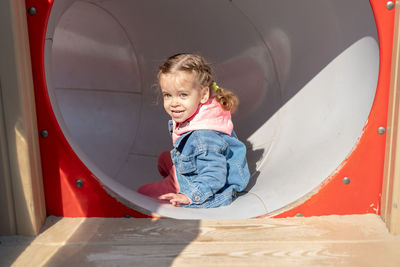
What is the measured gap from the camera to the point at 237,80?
8.71ft

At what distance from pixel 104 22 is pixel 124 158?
3.04ft

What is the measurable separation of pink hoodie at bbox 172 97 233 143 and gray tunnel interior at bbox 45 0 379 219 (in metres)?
0.31

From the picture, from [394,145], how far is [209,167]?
70cm

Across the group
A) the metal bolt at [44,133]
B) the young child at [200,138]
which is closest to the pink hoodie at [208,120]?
the young child at [200,138]

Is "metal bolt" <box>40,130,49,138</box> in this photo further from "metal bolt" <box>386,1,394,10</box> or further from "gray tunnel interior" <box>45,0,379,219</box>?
"metal bolt" <box>386,1,394,10</box>

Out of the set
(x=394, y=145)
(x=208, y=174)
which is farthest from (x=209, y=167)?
(x=394, y=145)

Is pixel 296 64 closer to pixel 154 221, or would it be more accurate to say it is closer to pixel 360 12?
pixel 360 12

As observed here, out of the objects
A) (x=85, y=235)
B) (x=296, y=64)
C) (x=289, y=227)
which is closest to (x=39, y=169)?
(x=85, y=235)

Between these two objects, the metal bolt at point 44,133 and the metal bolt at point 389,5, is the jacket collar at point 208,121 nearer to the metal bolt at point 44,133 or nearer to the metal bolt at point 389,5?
the metal bolt at point 44,133

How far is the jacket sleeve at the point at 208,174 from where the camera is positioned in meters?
1.68

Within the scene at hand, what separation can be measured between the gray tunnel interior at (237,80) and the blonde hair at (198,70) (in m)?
0.36

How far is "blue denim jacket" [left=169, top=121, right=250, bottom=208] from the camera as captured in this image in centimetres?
170

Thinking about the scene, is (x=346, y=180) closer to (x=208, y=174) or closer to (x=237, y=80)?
(x=208, y=174)

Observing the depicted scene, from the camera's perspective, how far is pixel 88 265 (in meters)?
1.18
